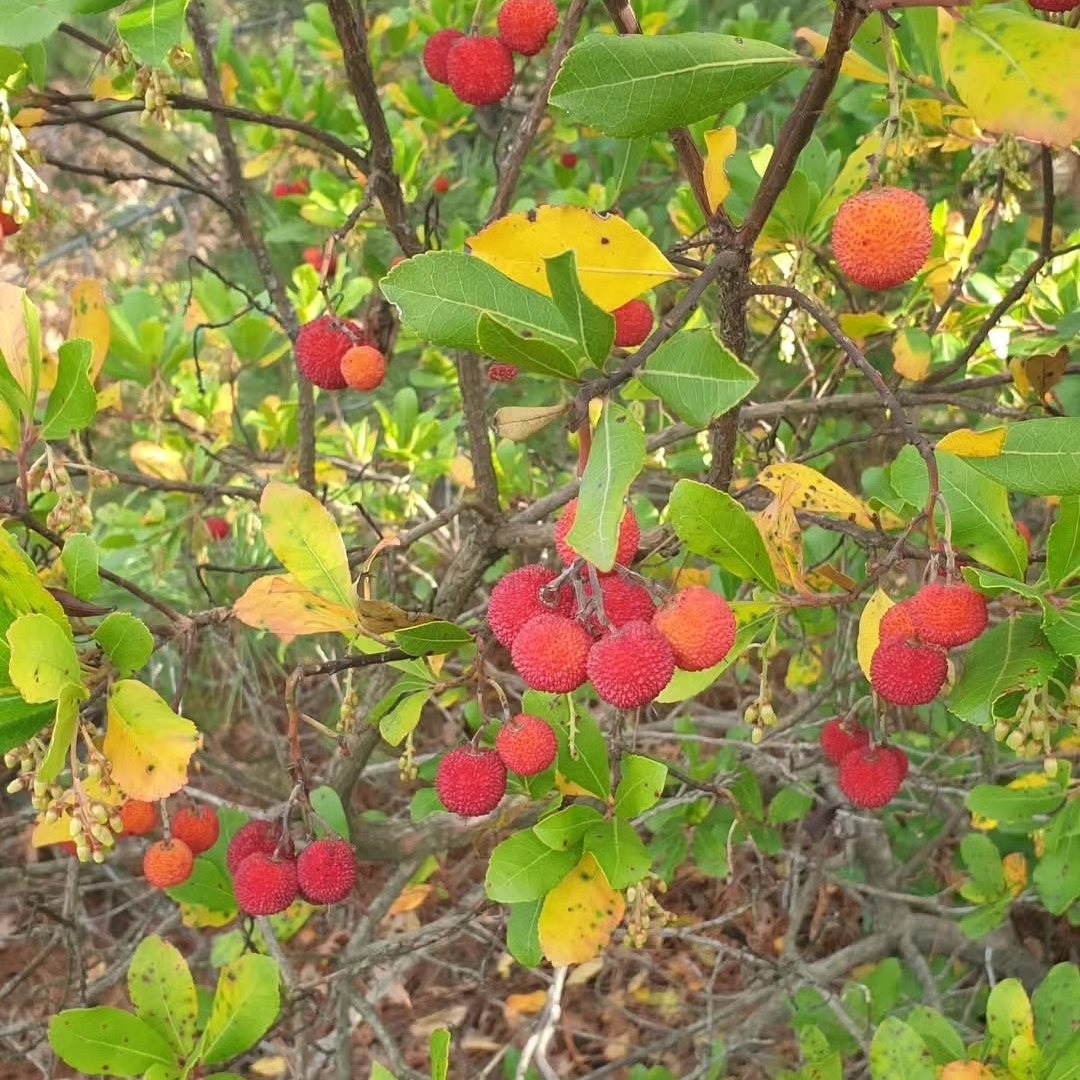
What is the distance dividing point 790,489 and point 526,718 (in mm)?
344

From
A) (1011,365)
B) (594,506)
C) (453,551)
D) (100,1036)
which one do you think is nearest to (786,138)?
(594,506)

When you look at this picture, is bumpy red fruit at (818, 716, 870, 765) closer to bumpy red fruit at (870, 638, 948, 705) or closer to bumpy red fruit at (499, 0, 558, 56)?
bumpy red fruit at (870, 638, 948, 705)

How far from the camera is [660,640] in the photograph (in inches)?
34.6

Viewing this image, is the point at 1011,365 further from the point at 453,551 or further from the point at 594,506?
the point at 453,551

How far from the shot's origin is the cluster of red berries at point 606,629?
856 millimetres

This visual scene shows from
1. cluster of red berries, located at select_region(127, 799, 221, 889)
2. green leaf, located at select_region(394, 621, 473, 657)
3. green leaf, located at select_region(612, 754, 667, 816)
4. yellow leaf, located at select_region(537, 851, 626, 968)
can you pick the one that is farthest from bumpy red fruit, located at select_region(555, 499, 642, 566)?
cluster of red berries, located at select_region(127, 799, 221, 889)

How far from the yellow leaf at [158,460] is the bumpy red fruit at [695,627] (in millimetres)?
1611

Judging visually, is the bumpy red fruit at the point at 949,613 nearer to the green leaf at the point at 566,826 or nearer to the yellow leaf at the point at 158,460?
the green leaf at the point at 566,826

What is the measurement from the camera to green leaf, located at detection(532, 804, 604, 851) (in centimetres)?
122

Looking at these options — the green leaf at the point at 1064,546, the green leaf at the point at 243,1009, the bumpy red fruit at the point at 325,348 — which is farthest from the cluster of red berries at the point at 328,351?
the green leaf at the point at 1064,546

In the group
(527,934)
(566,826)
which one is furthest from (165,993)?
(566,826)

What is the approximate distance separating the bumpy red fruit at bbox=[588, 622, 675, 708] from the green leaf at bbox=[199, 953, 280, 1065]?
75 centimetres

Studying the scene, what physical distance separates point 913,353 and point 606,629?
964 millimetres

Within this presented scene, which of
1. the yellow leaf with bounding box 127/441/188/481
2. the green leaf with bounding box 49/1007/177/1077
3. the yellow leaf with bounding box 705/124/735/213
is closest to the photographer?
the yellow leaf with bounding box 705/124/735/213
